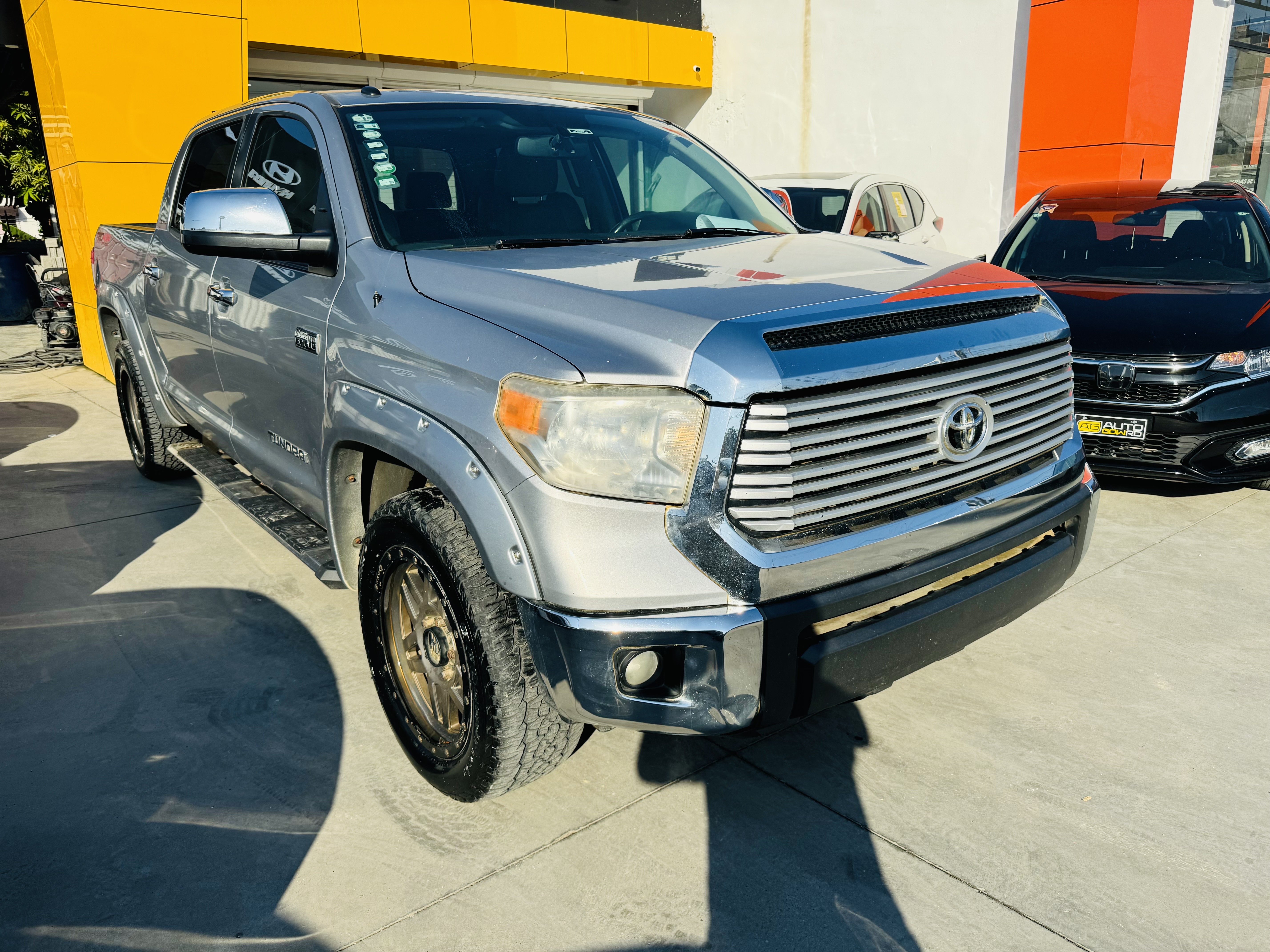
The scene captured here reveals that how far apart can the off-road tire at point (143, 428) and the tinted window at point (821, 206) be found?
566 cm

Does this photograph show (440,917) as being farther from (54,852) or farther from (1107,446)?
(1107,446)

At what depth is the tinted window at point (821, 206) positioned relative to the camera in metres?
8.74

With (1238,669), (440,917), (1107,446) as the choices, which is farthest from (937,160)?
(440,917)

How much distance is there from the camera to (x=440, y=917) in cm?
224

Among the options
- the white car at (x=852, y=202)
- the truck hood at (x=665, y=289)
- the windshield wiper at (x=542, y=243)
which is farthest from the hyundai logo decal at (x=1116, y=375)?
the white car at (x=852, y=202)

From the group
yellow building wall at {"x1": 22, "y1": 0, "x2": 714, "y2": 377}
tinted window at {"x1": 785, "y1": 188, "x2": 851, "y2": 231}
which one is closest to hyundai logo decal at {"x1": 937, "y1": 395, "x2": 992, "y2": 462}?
tinted window at {"x1": 785, "y1": 188, "x2": 851, "y2": 231}

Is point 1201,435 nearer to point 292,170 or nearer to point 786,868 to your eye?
point 786,868

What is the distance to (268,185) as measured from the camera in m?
3.60

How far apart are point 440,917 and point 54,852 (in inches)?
41.5

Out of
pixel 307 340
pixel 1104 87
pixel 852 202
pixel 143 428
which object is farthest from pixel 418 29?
pixel 307 340

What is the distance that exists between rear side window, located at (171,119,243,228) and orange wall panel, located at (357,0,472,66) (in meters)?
6.25

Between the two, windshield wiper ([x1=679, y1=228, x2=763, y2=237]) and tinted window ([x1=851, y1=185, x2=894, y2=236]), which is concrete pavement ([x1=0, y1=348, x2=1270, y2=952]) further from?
tinted window ([x1=851, y1=185, x2=894, y2=236])

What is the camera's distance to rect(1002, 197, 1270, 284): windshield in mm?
5691

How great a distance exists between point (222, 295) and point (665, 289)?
2.11 metres
